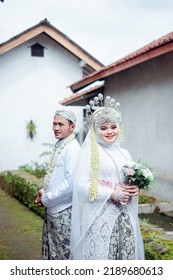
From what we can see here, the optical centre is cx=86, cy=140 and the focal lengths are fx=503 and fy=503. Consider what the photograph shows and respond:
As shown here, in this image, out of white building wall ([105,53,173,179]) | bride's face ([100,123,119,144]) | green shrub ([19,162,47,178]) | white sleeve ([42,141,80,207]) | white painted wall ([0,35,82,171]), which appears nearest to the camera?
bride's face ([100,123,119,144])

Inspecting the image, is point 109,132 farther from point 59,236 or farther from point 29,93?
point 29,93

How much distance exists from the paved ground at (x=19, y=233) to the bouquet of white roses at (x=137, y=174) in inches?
93.6

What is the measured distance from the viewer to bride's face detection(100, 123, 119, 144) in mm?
3922

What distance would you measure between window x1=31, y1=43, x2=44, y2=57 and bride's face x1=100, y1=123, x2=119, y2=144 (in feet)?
34.2

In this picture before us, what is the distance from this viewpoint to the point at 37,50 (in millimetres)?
14023

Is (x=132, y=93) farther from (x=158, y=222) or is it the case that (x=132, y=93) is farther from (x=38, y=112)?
(x=38, y=112)

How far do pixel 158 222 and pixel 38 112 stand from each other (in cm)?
721

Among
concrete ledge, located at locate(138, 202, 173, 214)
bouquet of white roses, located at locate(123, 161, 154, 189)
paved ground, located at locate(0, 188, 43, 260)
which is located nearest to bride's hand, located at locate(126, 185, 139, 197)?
bouquet of white roses, located at locate(123, 161, 154, 189)

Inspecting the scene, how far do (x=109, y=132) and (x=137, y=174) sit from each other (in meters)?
0.40

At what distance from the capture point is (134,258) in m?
3.98

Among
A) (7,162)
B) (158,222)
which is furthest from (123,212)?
(7,162)

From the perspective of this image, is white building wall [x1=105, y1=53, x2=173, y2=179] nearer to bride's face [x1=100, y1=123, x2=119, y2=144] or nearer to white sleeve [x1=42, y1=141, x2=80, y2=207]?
white sleeve [x1=42, y1=141, x2=80, y2=207]

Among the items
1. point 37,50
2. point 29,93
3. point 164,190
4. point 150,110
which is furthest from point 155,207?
point 37,50

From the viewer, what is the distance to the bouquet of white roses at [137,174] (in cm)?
381
